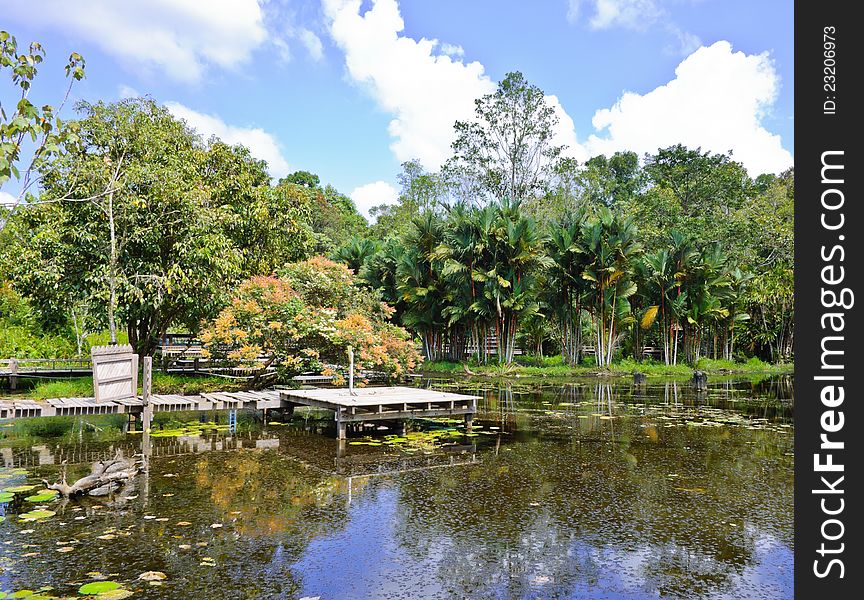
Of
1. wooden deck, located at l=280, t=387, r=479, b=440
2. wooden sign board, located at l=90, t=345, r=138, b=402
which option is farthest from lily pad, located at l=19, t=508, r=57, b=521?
wooden deck, located at l=280, t=387, r=479, b=440

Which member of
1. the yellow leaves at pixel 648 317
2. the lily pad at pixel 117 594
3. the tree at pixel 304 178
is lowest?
the lily pad at pixel 117 594

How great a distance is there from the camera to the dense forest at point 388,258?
41.3 ft

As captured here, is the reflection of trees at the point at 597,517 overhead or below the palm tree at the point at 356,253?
below

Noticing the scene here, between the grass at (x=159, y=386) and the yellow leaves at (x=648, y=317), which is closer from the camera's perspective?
the grass at (x=159, y=386)

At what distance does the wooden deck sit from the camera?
30.7ft

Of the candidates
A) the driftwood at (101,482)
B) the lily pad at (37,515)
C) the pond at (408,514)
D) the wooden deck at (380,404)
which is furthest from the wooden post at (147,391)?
the lily pad at (37,515)

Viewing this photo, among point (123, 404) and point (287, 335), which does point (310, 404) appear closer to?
point (123, 404)

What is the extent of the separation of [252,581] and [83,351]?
16.7 m

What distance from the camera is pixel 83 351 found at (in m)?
18.6

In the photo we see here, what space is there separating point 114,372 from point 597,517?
7211 millimetres

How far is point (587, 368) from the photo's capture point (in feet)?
75.6

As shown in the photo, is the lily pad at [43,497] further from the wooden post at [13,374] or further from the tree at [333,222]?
the tree at [333,222]

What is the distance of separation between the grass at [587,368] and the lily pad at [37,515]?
54.5 ft
